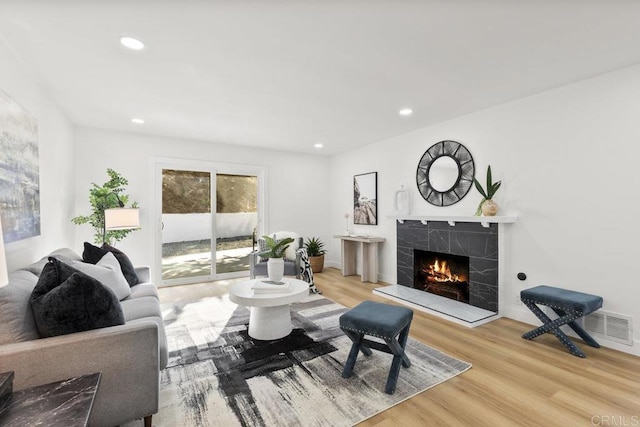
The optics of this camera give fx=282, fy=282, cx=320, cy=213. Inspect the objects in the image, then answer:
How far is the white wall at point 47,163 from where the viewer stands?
7.17 feet

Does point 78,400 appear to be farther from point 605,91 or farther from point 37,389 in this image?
point 605,91

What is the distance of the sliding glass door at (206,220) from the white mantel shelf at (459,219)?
279 cm

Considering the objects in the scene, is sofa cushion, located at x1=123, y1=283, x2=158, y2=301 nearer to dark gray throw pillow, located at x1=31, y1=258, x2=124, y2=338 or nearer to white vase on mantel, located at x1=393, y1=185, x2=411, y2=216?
dark gray throw pillow, located at x1=31, y1=258, x2=124, y2=338

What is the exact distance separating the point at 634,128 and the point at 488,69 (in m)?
1.35

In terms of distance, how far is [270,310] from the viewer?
2.76 m

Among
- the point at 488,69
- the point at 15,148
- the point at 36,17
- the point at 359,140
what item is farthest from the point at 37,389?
the point at 359,140

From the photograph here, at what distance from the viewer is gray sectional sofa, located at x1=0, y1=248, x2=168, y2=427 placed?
→ 4.30 feet

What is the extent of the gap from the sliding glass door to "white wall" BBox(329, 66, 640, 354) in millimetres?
3720

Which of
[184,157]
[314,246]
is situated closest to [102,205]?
[184,157]

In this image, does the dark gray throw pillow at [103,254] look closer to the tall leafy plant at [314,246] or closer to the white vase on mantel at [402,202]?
the tall leafy plant at [314,246]

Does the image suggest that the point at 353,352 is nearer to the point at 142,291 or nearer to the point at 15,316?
the point at 15,316

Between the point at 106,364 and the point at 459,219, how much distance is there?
367 cm
